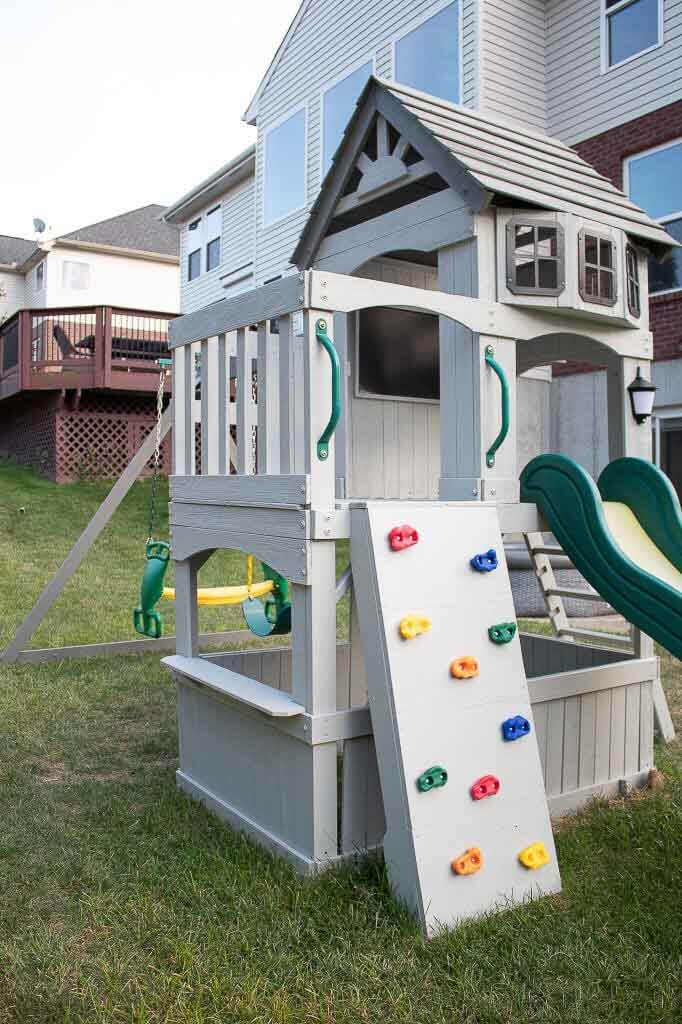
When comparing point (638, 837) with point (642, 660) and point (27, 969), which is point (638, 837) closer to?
point (642, 660)

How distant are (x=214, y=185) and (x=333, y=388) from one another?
51.3 feet

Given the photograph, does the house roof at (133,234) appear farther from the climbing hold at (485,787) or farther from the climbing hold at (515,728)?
the climbing hold at (485,787)

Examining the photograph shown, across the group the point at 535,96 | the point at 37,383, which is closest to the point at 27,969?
the point at 535,96

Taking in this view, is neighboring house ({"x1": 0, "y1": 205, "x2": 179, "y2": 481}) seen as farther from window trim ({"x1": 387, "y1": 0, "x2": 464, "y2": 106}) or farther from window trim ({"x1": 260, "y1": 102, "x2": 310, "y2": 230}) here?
window trim ({"x1": 387, "y1": 0, "x2": 464, "y2": 106})

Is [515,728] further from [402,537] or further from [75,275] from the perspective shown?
[75,275]

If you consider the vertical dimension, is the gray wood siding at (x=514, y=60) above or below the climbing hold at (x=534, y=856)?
above

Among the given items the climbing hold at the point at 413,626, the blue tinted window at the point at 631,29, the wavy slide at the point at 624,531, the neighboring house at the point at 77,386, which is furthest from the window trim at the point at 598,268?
the neighboring house at the point at 77,386

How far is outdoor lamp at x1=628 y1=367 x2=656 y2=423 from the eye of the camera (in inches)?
155

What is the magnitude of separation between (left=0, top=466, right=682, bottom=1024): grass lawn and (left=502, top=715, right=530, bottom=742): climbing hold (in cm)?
53

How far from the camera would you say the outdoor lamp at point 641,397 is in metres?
3.94

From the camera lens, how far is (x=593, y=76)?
10.6m

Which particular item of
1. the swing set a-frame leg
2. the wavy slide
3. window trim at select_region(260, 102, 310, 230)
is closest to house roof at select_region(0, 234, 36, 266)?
window trim at select_region(260, 102, 310, 230)

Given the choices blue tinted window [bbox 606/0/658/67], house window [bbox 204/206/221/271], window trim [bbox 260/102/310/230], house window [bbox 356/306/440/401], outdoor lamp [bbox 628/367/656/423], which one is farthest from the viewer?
A: house window [bbox 204/206/221/271]

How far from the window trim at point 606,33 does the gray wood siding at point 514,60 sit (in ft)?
3.05
